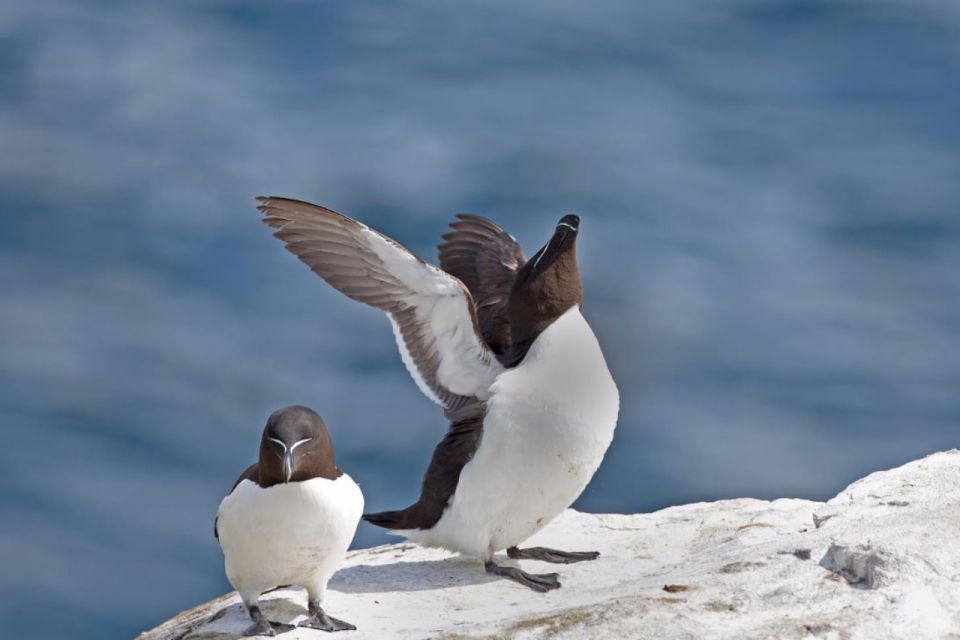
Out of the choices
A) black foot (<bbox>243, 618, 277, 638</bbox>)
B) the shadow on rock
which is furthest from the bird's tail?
black foot (<bbox>243, 618, 277, 638</bbox>)

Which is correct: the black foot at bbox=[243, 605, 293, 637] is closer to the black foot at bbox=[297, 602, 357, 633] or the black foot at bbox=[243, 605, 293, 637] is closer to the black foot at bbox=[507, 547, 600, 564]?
the black foot at bbox=[297, 602, 357, 633]

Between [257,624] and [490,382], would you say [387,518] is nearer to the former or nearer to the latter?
[490,382]

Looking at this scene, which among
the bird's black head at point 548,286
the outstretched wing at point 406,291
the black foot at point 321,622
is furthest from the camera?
the bird's black head at point 548,286

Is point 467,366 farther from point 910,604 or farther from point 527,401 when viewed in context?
point 910,604

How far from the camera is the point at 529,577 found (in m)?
8.38

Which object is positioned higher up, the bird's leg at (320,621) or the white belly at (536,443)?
the white belly at (536,443)

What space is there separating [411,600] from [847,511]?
2.46 meters

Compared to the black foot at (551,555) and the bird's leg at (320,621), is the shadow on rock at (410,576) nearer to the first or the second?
the black foot at (551,555)

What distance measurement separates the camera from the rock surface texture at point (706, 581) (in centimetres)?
662

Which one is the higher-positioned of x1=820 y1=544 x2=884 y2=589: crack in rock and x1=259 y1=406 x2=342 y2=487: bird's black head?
x1=259 y1=406 x2=342 y2=487: bird's black head

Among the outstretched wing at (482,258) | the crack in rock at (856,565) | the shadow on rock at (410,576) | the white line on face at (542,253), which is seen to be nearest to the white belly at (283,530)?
the shadow on rock at (410,576)

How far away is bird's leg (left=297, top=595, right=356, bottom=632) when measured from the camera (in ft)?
24.8

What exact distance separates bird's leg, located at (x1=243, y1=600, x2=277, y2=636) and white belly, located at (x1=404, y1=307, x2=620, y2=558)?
144 centimetres

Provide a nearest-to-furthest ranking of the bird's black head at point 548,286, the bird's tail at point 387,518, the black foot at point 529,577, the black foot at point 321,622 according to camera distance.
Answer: the black foot at point 321,622, the black foot at point 529,577, the bird's black head at point 548,286, the bird's tail at point 387,518
